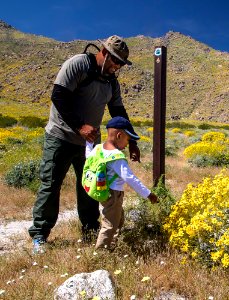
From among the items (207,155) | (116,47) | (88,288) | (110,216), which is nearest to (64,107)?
(116,47)

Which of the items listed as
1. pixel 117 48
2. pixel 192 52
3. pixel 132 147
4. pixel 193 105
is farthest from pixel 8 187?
pixel 192 52

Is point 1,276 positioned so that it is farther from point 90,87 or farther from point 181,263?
point 90,87

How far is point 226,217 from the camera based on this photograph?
3.44m

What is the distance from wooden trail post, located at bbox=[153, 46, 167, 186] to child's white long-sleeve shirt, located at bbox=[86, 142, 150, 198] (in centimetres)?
149

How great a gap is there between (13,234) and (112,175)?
89.7 inches

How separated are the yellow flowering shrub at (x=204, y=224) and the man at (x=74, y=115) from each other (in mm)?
750

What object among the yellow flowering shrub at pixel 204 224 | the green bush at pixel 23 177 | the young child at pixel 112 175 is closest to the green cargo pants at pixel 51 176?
the young child at pixel 112 175

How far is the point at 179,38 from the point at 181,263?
12483 centimetres

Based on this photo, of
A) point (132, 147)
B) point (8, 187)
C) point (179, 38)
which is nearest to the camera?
point (132, 147)

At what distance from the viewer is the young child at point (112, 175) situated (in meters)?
3.54

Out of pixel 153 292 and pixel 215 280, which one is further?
pixel 215 280

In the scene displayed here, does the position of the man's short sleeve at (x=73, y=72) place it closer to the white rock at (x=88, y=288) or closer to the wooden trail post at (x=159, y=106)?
the wooden trail post at (x=159, y=106)

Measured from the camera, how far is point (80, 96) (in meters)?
3.98

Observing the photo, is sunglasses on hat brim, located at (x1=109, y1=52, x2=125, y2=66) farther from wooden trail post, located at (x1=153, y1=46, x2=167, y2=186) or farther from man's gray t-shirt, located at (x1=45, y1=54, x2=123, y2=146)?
wooden trail post, located at (x1=153, y1=46, x2=167, y2=186)
